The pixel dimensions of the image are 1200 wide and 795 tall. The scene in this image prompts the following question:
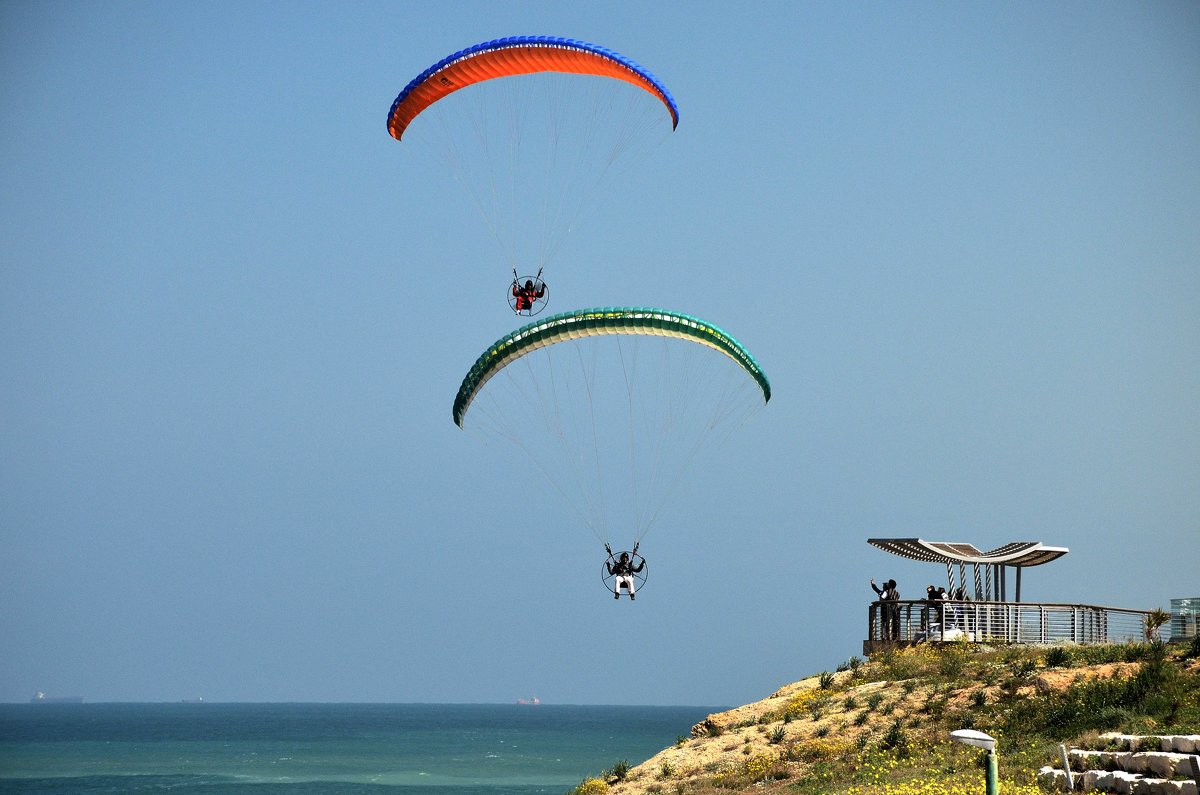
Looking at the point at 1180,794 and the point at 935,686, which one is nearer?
the point at 1180,794

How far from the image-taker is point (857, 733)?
2670 centimetres

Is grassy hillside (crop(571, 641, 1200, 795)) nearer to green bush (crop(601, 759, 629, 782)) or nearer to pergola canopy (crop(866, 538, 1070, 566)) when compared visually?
green bush (crop(601, 759, 629, 782))

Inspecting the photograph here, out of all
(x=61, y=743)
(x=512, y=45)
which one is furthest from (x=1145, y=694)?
(x=61, y=743)

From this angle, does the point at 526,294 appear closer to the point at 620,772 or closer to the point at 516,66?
the point at 516,66

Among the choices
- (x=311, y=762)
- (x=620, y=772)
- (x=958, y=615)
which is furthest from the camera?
(x=311, y=762)

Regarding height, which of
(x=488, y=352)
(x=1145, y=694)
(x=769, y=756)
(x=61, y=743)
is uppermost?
(x=488, y=352)

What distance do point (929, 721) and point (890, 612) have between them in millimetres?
8295

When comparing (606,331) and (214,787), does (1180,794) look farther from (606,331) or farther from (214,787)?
(214,787)

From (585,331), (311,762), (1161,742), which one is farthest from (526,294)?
(311,762)

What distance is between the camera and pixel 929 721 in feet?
85.6

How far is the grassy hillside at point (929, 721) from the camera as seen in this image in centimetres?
2247

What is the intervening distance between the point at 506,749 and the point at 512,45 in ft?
333

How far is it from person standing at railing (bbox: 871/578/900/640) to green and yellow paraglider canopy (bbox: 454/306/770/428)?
900 cm

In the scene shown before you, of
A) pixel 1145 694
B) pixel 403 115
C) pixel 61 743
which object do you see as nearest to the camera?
pixel 1145 694
